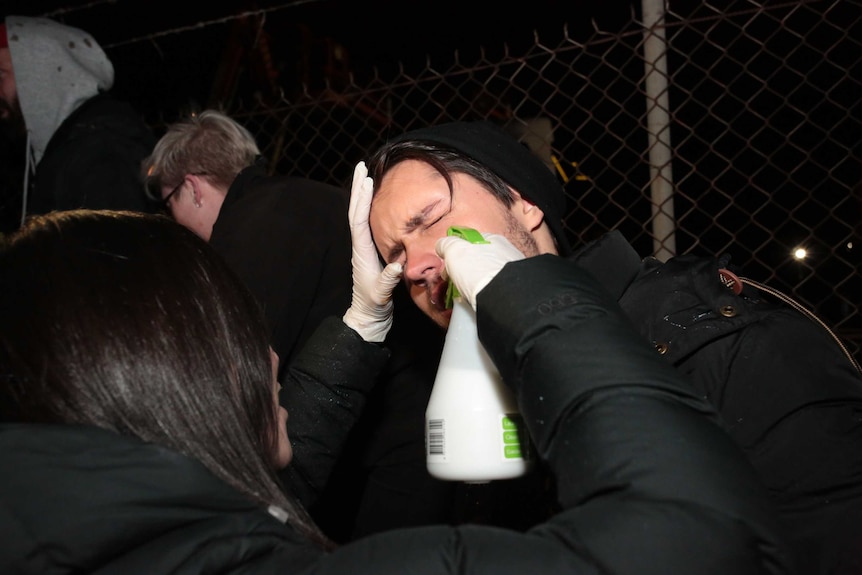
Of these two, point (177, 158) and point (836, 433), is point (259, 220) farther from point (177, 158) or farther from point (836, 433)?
point (836, 433)

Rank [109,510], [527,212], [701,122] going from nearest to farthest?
[109,510] < [527,212] < [701,122]

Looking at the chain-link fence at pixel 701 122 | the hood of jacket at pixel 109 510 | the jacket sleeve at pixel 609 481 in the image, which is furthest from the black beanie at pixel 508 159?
the chain-link fence at pixel 701 122

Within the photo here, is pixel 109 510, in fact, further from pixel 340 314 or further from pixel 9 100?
pixel 9 100

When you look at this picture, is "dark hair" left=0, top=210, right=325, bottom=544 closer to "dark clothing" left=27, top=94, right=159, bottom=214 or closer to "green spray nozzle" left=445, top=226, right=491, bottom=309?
"green spray nozzle" left=445, top=226, right=491, bottom=309

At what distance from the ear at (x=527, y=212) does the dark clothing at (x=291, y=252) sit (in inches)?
27.6

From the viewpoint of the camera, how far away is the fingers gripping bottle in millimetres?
1209

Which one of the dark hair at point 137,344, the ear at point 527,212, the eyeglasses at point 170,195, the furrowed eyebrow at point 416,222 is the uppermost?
the ear at point 527,212

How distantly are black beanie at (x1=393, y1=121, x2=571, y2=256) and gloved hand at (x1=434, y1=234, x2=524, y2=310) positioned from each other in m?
0.52

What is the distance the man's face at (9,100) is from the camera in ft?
10.5

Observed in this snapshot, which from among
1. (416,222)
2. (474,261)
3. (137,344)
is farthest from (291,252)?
(137,344)

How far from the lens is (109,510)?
764 mm

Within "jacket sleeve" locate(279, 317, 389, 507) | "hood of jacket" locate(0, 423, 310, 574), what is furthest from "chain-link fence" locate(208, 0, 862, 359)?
"hood of jacket" locate(0, 423, 310, 574)

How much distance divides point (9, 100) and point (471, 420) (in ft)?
10.1

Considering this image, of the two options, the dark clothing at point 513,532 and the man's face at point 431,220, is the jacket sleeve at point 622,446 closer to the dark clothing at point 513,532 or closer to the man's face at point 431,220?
the dark clothing at point 513,532
